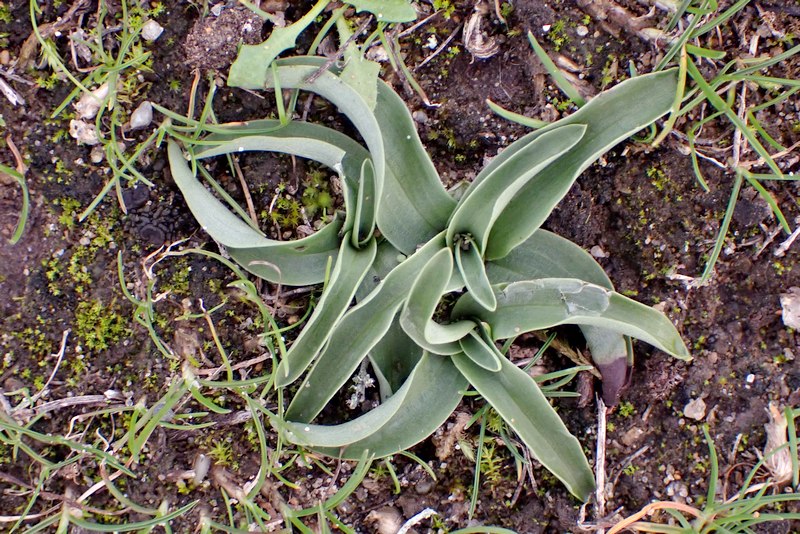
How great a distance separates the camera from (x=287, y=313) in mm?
2004

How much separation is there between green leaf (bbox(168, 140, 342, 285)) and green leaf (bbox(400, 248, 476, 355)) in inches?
11.2

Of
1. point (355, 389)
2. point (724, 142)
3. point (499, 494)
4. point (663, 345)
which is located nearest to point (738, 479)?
point (663, 345)

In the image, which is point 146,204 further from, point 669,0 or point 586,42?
point 669,0

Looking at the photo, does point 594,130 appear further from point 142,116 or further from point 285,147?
point 142,116

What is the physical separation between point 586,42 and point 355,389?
1.34 m

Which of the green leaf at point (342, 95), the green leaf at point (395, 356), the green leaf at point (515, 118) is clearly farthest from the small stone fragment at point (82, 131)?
the green leaf at point (515, 118)

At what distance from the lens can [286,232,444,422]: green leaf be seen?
1774 millimetres

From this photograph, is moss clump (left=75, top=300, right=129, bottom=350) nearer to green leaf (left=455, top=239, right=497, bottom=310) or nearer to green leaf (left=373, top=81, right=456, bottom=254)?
green leaf (left=373, top=81, right=456, bottom=254)

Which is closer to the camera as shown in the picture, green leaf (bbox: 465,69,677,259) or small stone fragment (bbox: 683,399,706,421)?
green leaf (bbox: 465,69,677,259)

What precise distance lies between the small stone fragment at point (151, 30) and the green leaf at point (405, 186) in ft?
2.37

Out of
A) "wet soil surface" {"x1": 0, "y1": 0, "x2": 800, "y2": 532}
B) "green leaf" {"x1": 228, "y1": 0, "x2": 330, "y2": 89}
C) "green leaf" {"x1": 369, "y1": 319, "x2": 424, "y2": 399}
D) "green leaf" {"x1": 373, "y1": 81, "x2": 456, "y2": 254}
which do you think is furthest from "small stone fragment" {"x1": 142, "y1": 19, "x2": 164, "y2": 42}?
"green leaf" {"x1": 369, "y1": 319, "x2": 424, "y2": 399}

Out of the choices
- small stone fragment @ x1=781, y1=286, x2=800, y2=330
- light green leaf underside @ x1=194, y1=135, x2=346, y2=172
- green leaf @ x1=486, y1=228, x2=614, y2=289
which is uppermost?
light green leaf underside @ x1=194, y1=135, x2=346, y2=172

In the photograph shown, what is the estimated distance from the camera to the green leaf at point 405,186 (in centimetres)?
184

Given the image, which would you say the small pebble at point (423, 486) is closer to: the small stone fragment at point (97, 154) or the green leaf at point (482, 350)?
the green leaf at point (482, 350)
